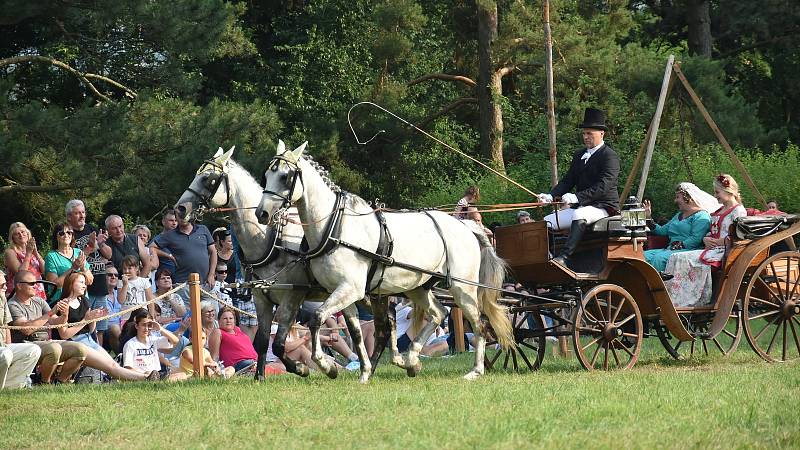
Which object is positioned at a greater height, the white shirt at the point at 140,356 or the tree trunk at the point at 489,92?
the tree trunk at the point at 489,92

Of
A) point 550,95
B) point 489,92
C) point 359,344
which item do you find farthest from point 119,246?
point 489,92

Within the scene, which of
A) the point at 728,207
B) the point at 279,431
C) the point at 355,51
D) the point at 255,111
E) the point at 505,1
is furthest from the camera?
the point at 355,51

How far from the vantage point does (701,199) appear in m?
12.5

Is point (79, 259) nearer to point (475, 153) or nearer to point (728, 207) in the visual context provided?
point (728, 207)

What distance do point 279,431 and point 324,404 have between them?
1.16 meters

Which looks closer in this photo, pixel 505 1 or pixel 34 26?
pixel 34 26

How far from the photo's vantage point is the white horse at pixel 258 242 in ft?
37.2

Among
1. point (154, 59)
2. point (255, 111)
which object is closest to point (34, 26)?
point (154, 59)

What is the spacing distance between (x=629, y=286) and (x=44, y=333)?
231 inches

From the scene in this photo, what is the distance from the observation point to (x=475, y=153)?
32.5m

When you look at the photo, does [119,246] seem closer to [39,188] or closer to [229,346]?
[229,346]

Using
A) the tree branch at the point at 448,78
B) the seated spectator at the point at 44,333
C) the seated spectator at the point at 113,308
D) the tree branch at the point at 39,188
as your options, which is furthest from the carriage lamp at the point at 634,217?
the tree branch at the point at 448,78

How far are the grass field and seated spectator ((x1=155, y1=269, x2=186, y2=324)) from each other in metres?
2.96

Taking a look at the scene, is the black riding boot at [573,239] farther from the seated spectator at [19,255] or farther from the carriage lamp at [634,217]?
the seated spectator at [19,255]
